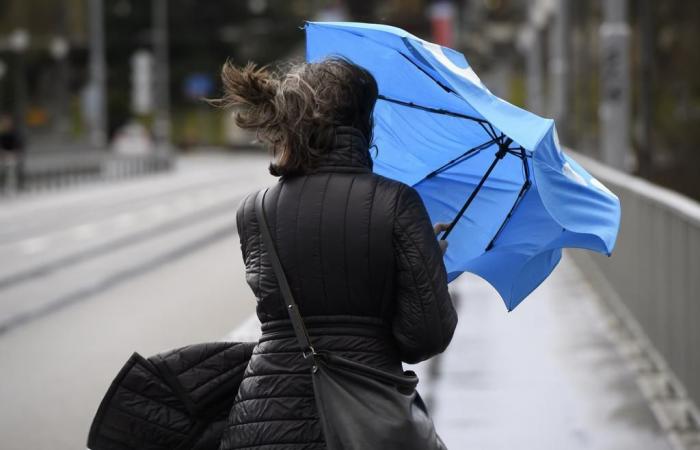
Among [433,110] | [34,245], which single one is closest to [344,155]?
[433,110]

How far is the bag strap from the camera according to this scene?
3414 millimetres

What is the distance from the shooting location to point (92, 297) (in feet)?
47.6

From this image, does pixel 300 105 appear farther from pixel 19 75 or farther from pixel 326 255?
pixel 19 75

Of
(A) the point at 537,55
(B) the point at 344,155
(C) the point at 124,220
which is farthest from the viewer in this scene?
(A) the point at 537,55

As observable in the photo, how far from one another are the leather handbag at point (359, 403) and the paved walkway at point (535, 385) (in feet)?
10.4

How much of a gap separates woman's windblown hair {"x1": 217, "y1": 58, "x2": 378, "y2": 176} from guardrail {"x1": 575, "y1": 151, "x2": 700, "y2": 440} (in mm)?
4130

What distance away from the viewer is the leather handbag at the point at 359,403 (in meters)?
3.33

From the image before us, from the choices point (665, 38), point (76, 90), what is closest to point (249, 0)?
point (76, 90)

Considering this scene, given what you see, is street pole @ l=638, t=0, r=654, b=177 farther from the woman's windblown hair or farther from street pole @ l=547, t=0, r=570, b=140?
street pole @ l=547, t=0, r=570, b=140

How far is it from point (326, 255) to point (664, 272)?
566 centimetres

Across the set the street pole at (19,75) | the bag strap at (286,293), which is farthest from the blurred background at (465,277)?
the street pole at (19,75)

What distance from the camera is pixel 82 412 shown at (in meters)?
8.28

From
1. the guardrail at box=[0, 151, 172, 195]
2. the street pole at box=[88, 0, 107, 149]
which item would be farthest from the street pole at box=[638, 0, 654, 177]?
the street pole at box=[88, 0, 107, 149]

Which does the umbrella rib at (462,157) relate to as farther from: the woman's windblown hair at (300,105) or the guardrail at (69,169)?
the guardrail at (69,169)
